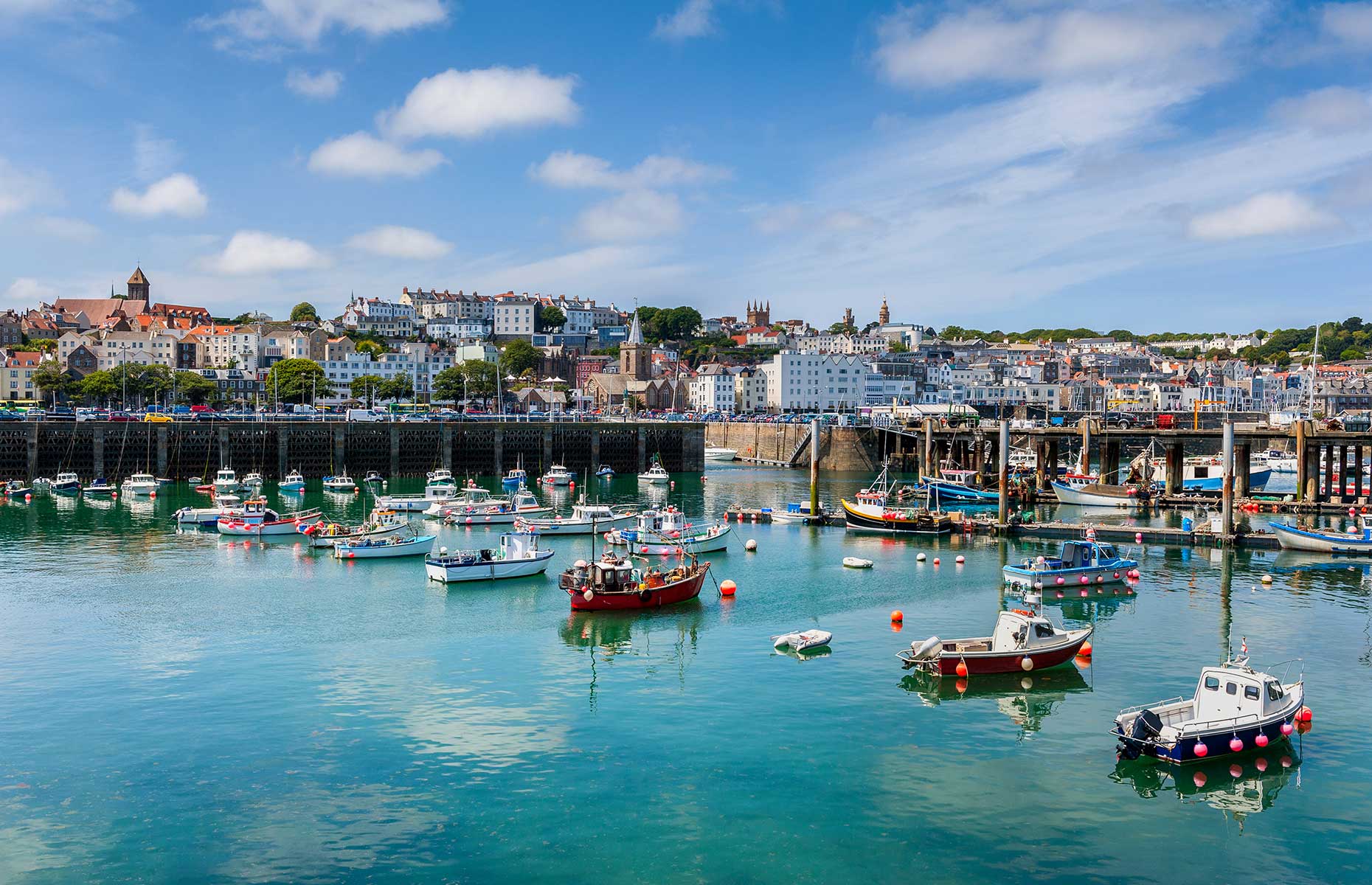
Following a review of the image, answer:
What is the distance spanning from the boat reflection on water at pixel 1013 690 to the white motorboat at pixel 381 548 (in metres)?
32.2

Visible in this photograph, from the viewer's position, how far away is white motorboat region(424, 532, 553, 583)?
1941 inches

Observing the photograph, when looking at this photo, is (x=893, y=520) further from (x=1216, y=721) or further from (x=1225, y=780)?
(x=1225, y=780)

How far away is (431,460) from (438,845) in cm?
8473

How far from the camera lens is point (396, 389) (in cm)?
18288

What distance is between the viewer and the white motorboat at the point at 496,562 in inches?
A: 1941

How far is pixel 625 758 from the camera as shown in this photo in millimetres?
25906

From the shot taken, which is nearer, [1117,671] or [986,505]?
[1117,671]

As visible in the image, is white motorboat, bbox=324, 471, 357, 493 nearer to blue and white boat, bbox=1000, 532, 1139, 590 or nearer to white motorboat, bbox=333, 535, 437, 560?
white motorboat, bbox=333, 535, 437, 560

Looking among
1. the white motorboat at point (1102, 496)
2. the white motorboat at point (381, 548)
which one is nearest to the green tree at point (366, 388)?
the white motorboat at point (1102, 496)

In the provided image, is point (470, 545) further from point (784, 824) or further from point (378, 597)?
point (784, 824)

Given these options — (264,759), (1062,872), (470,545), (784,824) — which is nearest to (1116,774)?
(1062,872)

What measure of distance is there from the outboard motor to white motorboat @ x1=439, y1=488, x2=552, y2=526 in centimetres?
4550

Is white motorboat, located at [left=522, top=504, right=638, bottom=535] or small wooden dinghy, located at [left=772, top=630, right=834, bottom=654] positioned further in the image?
white motorboat, located at [left=522, top=504, right=638, bottom=535]

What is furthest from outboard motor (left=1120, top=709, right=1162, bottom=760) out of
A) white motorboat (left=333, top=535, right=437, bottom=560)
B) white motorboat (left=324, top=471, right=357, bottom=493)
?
white motorboat (left=324, top=471, right=357, bottom=493)
